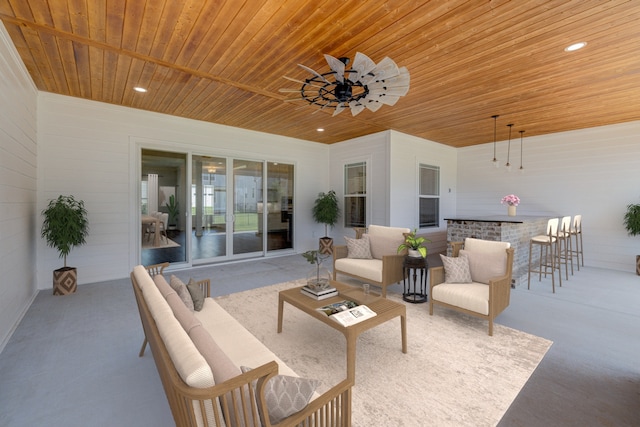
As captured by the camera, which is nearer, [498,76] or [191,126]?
[498,76]

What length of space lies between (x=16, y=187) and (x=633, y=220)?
9.46 m

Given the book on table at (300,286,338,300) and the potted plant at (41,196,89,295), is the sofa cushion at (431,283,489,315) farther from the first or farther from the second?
the potted plant at (41,196,89,295)

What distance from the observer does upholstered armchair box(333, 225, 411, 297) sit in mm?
3942

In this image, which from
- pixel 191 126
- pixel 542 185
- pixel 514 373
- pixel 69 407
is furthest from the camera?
pixel 542 185

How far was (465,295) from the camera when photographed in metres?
3.07

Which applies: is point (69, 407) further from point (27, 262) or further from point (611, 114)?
point (611, 114)

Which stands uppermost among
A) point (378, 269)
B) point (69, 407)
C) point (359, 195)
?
point (359, 195)

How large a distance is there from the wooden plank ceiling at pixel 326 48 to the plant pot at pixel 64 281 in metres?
2.62

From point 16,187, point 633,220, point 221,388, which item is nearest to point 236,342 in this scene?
point 221,388

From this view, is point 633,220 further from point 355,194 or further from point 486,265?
point 355,194

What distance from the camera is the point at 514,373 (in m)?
2.26

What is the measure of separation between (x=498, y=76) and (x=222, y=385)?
4.18 m

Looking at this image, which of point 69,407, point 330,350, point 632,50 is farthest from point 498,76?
point 69,407

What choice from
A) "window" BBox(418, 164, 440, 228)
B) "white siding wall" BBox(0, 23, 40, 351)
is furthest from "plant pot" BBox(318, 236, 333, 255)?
"white siding wall" BBox(0, 23, 40, 351)
